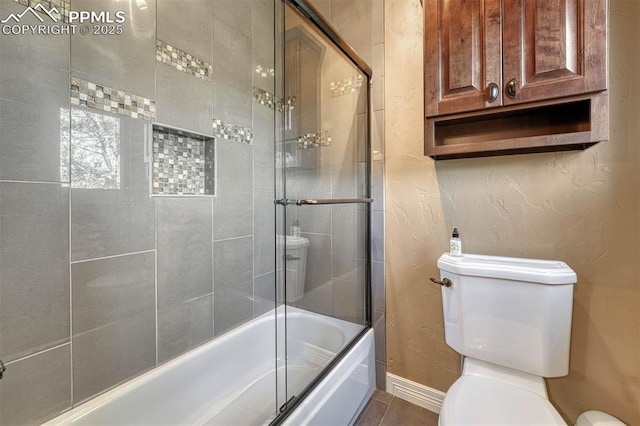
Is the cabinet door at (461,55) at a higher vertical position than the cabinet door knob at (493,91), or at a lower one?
higher

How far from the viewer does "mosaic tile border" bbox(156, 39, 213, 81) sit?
119cm

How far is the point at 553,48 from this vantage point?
1.00 meters

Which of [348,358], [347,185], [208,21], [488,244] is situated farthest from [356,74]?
[348,358]

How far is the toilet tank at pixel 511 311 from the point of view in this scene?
1.06 metres

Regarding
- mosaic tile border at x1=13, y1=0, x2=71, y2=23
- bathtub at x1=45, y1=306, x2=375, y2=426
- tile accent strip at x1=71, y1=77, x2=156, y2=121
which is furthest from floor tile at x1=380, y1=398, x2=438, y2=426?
mosaic tile border at x1=13, y1=0, x2=71, y2=23

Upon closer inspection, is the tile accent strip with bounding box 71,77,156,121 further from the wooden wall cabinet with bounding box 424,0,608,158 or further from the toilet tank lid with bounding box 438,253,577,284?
the toilet tank lid with bounding box 438,253,577,284

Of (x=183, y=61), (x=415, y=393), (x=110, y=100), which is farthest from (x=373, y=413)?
(x=183, y=61)

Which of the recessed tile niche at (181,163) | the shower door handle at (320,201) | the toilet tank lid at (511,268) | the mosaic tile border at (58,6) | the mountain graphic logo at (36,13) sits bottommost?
the toilet tank lid at (511,268)

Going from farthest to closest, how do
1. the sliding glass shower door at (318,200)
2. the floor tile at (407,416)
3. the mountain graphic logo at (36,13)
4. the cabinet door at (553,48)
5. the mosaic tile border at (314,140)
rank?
the floor tile at (407,416), the mosaic tile border at (314,140), the sliding glass shower door at (318,200), the cabinet door at (553,48), the mountain graphic logo at (36,13)

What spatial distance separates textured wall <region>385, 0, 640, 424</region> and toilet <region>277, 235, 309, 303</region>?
60 centimetres

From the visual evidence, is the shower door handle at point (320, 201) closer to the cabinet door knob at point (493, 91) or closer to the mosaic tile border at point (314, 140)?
the mosaic tile border at point (314, 140)

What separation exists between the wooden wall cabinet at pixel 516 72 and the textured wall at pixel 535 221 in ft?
0.47

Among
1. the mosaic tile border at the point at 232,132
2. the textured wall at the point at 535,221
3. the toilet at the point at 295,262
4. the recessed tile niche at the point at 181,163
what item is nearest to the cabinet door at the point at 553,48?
the textured wall at the point at 535,221

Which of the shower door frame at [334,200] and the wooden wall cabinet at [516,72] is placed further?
the shower door frame at [334,200]
